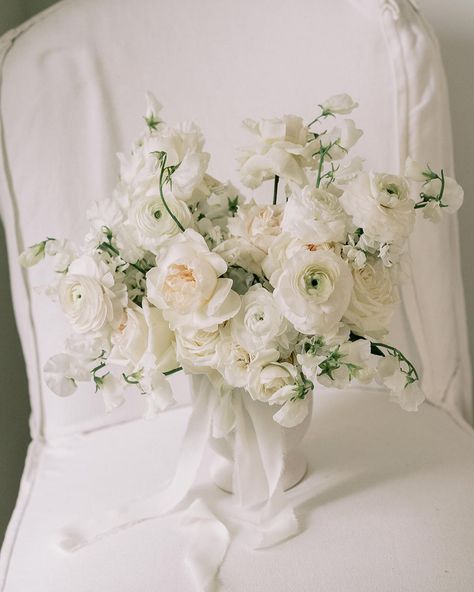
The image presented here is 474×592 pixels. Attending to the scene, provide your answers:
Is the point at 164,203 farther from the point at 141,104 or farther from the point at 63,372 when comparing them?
the point at 141,104

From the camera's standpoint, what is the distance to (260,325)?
0.62 m

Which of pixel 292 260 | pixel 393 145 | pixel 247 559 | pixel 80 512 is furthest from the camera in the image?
pixel 393 145

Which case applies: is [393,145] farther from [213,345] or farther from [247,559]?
[247,559]

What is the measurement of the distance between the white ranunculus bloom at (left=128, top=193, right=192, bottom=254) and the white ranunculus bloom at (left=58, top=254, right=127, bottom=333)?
48mm

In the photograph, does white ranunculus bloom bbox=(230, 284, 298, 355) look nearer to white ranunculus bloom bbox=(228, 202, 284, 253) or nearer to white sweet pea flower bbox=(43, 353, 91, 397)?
white ranunculus bloom bbox=(228, 202, 284, 253)

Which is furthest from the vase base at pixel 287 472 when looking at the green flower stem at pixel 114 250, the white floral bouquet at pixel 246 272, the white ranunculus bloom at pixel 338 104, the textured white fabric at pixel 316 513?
the white ranunculus bloom at pixel 338 104

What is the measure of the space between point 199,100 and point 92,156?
0.18 metres

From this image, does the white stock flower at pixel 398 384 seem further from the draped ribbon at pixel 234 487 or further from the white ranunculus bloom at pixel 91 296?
the white ranunculus bloom at pixel 91 296

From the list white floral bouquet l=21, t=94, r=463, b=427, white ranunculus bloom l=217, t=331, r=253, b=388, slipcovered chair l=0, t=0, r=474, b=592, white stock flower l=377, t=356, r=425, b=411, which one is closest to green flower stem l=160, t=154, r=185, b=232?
white floral bouquet l=21, t=94, r=463, b=427

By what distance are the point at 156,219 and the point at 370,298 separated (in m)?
0.21

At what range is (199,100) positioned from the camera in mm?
1061

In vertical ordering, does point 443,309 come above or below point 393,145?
below

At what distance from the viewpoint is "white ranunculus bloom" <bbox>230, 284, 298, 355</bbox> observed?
624mm

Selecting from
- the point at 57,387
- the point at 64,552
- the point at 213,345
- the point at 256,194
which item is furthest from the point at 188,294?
the point at 256,194
